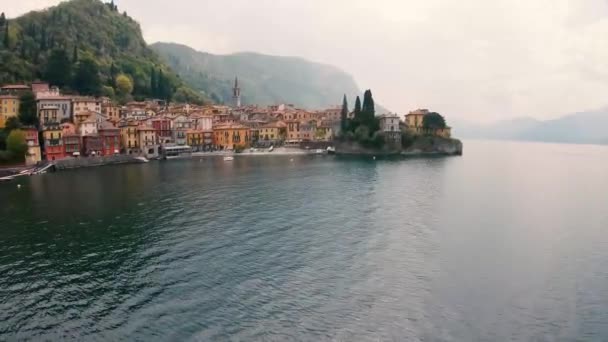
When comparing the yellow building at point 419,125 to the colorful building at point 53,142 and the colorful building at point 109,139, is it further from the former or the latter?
the colorful building at point 53,142

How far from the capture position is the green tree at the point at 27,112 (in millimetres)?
89938

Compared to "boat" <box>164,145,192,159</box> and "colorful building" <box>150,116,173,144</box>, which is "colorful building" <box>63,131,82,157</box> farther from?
"colorful building" <box>150,116,173,144</box>

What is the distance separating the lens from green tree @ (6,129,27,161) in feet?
256

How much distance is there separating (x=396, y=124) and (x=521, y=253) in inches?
3789

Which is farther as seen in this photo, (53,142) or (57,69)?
(57,69)

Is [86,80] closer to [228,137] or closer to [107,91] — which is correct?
[107,91]

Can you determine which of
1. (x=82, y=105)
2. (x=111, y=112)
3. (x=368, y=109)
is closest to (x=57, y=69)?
(x=111, y=112)

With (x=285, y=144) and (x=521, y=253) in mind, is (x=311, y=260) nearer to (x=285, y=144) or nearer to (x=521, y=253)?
(x=521, y=253)

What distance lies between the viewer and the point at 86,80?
11819 centimetres

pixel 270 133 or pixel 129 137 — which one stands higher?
pixel 270 133

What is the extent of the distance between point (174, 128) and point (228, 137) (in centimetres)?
1469

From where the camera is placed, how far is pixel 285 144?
130 metres

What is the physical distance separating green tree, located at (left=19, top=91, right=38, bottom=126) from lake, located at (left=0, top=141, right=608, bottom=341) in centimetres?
4421

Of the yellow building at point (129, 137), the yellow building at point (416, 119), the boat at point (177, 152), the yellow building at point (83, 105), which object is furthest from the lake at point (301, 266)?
the yellow building at point (416, 119)
